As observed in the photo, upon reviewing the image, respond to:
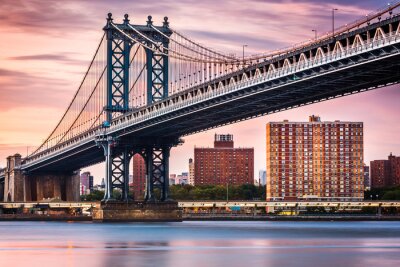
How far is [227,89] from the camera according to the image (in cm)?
8612

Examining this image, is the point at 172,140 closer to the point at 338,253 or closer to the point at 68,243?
the point at 68,243

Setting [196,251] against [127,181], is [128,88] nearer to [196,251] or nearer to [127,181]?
[127,181]

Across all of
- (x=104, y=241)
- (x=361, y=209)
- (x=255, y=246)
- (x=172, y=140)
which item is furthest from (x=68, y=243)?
(x=361, y=209)

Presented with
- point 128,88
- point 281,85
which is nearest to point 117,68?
point 128,88

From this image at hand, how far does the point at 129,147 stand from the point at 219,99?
31.4 m

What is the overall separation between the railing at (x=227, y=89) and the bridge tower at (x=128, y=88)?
302cm

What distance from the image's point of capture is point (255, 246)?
66.7 m

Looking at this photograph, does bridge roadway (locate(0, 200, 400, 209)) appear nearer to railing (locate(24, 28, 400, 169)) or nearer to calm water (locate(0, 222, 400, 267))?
railing (locate(24, 28, 400, 169))

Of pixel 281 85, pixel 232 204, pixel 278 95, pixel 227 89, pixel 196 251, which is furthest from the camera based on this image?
pixel 232 204

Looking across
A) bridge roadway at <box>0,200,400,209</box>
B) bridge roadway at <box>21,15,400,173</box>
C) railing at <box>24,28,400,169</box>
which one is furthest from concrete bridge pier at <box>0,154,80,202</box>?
bridge roadway at <box>21,15,400,173</box>

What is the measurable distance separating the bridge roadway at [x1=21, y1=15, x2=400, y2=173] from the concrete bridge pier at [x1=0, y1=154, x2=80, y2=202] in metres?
55.5

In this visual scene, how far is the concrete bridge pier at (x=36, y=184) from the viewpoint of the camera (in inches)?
6821

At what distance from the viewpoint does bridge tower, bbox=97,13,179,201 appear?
11688cm

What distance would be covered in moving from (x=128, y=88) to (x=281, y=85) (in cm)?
4285
